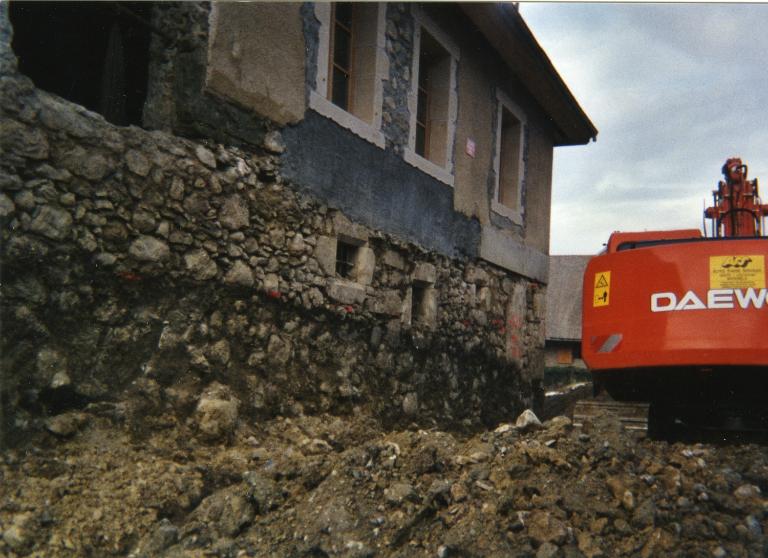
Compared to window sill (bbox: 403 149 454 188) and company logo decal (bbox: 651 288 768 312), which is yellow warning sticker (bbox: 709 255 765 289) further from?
window sill (bbox: 403 149 454 188)

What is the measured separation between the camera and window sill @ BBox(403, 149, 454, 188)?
6625 millimetres

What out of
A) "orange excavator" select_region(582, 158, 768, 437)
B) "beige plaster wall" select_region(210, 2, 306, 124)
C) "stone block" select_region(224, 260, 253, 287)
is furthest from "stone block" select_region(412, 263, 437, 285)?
"stone block" select_region(224, 260, 253, 287)

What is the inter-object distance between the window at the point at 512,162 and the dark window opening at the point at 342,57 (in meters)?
3.21

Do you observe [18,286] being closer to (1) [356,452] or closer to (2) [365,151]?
(1) [356,452]

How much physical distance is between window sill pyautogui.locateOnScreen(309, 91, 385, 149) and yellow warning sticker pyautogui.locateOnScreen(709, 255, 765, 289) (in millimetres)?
2728

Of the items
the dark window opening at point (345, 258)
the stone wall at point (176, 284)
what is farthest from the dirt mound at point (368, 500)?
the dark window opening at point (345, 258)

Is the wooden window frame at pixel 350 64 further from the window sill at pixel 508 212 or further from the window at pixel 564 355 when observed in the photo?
the window at pixel 564 355

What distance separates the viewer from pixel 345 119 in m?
5.68

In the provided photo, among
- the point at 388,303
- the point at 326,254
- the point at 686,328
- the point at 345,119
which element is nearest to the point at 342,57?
the point at 345,119

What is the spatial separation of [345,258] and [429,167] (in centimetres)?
154

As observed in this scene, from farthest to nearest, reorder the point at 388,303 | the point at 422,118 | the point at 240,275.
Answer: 1. the point at 422,118
2. the point at 388,303
3. the point at 240,275

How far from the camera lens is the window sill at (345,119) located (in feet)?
17.4

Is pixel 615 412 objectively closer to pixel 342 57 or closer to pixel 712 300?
pixel 712 300

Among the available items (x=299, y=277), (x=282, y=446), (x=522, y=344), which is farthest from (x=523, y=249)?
(x=282, y=446)
